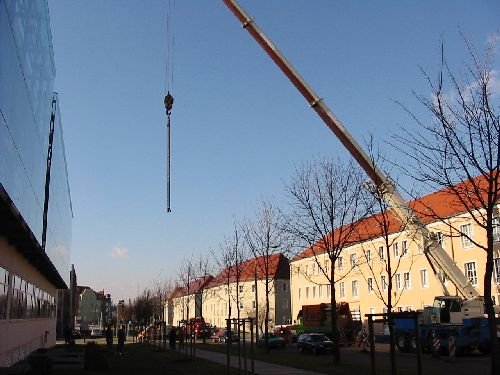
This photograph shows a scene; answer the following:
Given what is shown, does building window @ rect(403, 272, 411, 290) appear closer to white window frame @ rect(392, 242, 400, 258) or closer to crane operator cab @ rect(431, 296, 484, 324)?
white window frame @ rect(392, 242, 400, 258)

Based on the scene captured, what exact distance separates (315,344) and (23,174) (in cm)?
2159

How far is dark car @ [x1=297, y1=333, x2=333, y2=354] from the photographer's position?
3466cm

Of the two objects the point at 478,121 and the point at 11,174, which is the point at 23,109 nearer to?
the point at 11,174

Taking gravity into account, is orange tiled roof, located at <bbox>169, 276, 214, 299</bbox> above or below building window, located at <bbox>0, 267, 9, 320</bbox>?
above

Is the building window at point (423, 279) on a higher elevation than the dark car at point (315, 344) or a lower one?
higher

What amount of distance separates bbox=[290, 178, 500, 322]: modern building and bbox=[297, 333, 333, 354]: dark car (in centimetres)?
359

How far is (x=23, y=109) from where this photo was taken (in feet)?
60.8

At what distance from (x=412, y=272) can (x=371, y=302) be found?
8.49 meters

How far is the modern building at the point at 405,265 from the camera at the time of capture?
3456 centimetres

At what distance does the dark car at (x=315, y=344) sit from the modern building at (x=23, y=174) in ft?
52.2

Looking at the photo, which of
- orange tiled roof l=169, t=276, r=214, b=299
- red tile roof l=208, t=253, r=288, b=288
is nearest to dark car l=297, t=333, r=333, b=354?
red tile roof l=208, t=253, r=288, b=288

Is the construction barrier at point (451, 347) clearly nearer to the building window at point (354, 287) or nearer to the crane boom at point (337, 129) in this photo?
the crane boom at point (337, 129)

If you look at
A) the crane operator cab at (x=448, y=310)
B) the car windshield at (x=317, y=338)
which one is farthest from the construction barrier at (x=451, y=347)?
the car windshield at (x=317, y=338)

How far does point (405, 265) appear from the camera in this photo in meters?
55.3
